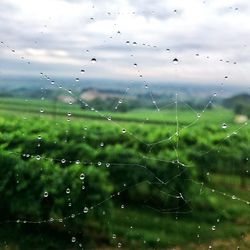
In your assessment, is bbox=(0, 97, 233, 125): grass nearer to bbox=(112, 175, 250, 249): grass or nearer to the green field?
the green field

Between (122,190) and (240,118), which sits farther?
(240,118)

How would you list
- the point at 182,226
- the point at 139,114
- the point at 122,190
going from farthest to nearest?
the point at 139,114, the point at 122,190, the point at 182,226

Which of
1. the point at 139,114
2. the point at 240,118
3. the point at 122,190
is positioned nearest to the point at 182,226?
the point at 122,190

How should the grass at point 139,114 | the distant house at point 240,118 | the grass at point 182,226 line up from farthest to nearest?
the grass at point 139,114 < the distant house at point 240,118 < the grass at point 182,226

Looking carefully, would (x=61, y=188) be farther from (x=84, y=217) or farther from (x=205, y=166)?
(x=205, y=166)

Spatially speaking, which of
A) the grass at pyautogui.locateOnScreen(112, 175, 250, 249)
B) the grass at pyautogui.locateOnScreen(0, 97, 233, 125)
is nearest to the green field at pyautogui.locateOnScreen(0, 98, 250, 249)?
the grass at pyautogui.locateOnScreen(112, 175, 250, 249)

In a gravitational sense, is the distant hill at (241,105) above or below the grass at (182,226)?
above

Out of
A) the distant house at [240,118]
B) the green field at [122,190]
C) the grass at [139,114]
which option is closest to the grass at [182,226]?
the green field at [122,190]

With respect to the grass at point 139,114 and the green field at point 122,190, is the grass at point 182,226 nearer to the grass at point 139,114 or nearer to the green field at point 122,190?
the green field at point 122,190

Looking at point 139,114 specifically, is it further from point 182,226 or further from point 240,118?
point 182,226
